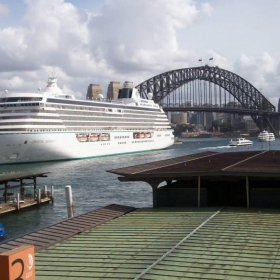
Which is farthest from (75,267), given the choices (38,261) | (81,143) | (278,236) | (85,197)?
(81,143)

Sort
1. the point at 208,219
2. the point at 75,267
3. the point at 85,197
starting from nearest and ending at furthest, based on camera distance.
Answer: the point at 75,267 < the point at 208,219 < the point at 85,197

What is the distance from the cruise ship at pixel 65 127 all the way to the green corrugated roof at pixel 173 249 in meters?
58.5

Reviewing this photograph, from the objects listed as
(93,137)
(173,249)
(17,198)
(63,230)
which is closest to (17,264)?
(173,249)

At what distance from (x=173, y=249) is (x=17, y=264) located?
503 centimetres

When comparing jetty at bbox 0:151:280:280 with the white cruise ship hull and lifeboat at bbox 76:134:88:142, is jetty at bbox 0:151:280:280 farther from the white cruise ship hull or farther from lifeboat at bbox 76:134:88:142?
lifeboat at bbox 76:134:88:142

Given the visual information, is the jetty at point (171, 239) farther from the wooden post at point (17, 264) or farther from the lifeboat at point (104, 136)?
the lifeboat at point (104, 136)

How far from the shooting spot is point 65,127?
81.0 m

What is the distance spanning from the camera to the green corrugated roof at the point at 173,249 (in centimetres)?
1013

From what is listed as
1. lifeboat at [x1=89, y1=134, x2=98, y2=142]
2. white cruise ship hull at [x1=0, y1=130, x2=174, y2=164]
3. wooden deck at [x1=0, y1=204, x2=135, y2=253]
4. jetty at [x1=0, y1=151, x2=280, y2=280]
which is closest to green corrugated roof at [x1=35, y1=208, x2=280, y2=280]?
jetty at [x1=0, y1=151, x2=280, y2=280]

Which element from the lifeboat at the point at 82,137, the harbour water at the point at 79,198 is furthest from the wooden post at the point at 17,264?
the lifeboat at the point at 82,137

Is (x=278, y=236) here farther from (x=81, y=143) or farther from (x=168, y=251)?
(x=81, y=143)

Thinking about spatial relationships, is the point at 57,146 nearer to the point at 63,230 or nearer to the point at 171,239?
the point at 63,230

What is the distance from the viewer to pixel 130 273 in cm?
1011

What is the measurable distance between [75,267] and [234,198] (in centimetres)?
1180
